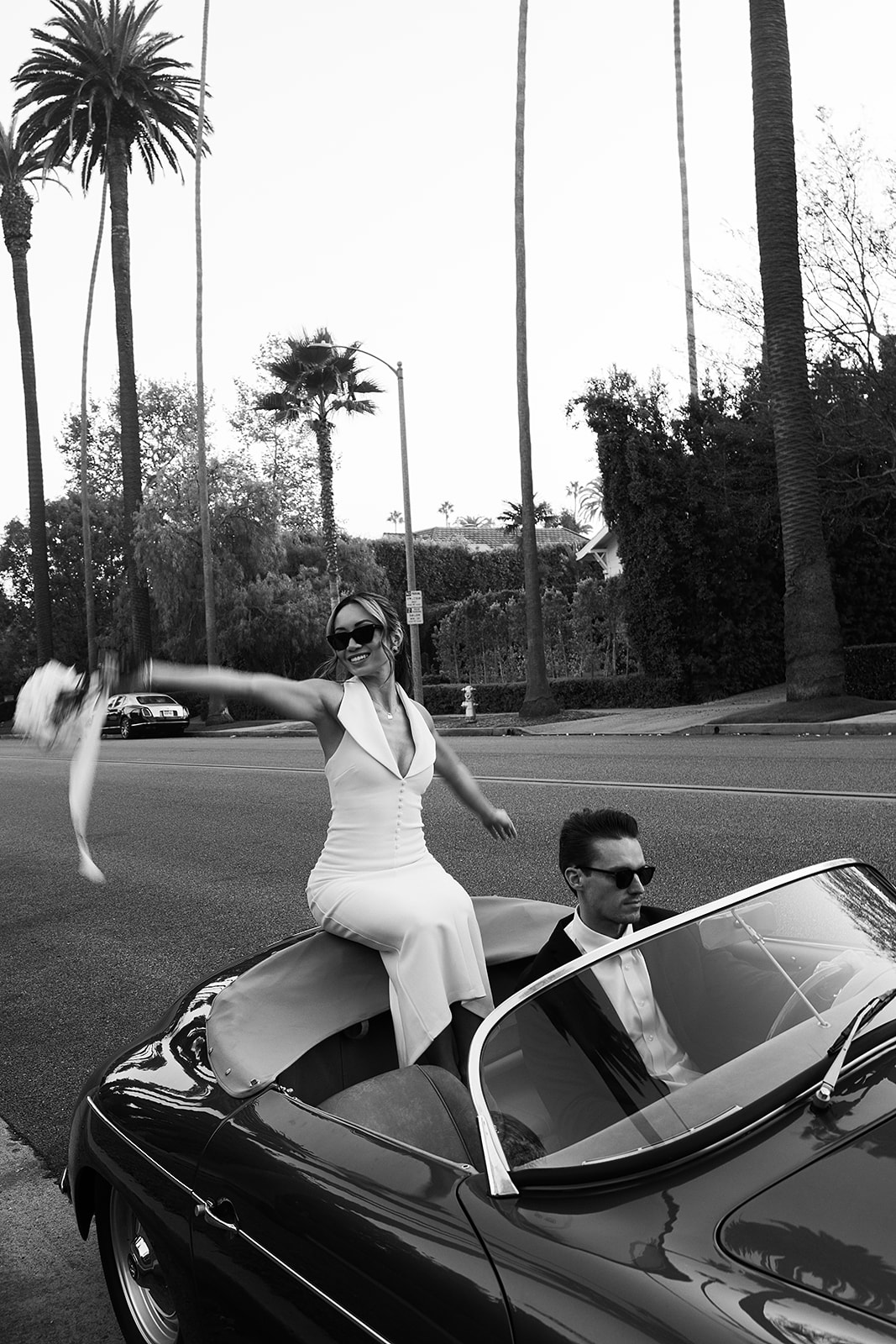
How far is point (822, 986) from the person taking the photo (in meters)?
2.26

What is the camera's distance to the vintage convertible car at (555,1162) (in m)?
1.61

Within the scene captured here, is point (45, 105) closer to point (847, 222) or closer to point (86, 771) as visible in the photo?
point (847, 222)

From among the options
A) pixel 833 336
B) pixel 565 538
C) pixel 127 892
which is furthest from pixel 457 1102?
pixel 565 538

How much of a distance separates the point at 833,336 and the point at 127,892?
16949mm

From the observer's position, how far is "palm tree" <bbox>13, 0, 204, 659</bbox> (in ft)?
125

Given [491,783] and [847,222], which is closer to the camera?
[491,783]

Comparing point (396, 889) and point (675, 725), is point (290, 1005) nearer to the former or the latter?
point (396, 889)

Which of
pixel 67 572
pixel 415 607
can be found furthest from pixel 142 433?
pixel 415 607

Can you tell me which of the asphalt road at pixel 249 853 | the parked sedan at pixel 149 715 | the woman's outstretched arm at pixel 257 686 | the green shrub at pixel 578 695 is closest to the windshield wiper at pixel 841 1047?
the woman's outstretched arm at pixel 257 686

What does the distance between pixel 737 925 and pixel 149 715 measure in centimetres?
3305

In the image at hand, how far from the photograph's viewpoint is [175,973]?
6297mm

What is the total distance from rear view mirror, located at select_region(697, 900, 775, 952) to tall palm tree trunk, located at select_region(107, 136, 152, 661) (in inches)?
1437

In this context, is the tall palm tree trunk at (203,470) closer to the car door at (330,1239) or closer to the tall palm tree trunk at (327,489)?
the tall palm tree trunk at (327,489)

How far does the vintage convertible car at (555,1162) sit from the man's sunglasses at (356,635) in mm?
1027
